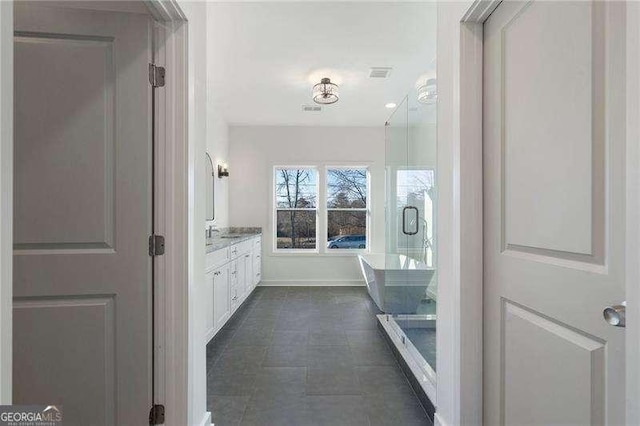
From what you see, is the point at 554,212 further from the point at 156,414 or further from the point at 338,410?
the point at 156,414

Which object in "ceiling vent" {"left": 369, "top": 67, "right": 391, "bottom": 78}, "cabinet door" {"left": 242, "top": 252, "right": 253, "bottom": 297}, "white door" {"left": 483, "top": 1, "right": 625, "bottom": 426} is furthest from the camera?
"cabinet door" {"left": 242, "top": 252, "right": 253, "bottom": 297}

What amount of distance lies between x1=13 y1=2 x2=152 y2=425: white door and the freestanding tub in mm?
2070

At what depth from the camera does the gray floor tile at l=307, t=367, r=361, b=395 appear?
2.06m

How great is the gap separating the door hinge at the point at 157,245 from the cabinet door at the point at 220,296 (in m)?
1.42

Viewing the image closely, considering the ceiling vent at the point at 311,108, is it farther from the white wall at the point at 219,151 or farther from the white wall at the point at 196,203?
the white wall at the point at 196,203

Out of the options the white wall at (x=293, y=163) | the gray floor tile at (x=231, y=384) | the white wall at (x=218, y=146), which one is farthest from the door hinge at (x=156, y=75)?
the white wall at (x=293, y=163)

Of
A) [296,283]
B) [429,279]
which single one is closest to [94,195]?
[429,279]

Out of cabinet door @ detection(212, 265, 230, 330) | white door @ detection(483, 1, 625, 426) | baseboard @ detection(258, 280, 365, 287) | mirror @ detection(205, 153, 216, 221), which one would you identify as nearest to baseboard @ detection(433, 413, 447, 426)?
white door @ detection(483, 1, 625, 426)

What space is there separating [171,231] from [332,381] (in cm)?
155

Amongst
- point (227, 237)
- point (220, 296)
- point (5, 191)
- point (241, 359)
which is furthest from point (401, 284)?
point (5, 191)

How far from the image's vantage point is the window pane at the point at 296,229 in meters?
5.45

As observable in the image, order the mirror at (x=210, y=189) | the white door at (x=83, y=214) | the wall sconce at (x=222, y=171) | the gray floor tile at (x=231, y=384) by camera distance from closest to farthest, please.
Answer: the white door at (x=83, y=214), the gray floor tile at (x=231, y=384), the mirror at (x=210, y=189), the wall sconce at (x=222, y=171)

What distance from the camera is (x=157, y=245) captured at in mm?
1359

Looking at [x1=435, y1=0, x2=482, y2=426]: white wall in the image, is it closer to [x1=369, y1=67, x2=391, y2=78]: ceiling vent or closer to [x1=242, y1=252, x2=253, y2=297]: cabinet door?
[x1=369, y1=67, x2=391, y2=78]: ceiling vent
